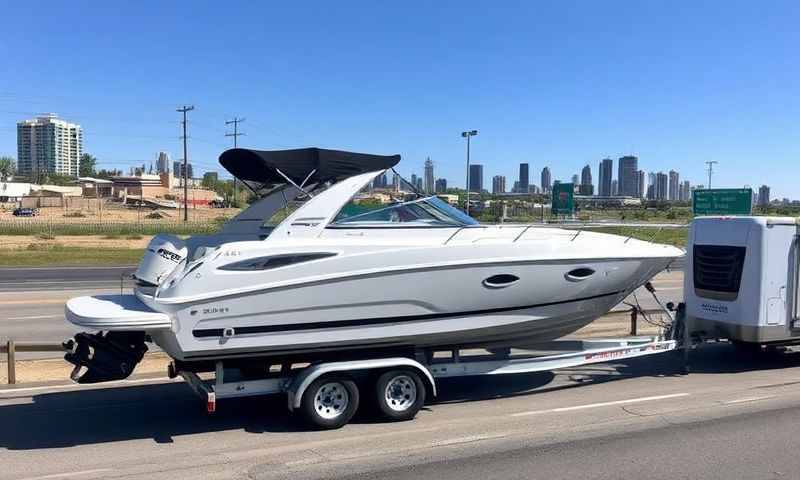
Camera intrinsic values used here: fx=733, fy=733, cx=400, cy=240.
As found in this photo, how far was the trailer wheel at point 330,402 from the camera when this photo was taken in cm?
731

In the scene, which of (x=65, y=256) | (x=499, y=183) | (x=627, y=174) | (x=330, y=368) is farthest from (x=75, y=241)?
(x=627, y=174)

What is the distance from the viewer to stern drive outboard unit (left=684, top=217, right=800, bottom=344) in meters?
9.74

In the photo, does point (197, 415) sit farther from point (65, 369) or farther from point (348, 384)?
point (65, 369)

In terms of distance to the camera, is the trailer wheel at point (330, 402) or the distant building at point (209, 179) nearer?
the trailer wheel at point (330, 402)

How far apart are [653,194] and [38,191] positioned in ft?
466

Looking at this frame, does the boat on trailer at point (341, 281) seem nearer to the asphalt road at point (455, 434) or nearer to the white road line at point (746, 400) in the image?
the asphalt road at point (455, 434)

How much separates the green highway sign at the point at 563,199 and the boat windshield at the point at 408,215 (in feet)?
129

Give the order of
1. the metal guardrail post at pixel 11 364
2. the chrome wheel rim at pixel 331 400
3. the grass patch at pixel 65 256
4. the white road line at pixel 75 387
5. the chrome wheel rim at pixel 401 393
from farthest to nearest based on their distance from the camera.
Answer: the grass patch at pixel 65 256 → the metal guardrail post at pixel 11 364 → the white road line at pixel 75 387 → the chrome wheel rim at pixel 401 393 → the chrome wheel rim at pixel 331 400

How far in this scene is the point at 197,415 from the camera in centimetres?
809

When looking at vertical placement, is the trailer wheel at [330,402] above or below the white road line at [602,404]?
above

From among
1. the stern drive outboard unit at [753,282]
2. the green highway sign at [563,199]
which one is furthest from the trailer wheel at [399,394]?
the green highway sign at [563,199]

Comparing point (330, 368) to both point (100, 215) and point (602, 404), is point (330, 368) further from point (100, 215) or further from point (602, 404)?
point (100, 215)

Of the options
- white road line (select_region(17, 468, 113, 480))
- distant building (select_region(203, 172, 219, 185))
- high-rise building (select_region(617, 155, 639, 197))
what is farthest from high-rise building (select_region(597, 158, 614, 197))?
white road line (select_region(17, 468, 113, 480))

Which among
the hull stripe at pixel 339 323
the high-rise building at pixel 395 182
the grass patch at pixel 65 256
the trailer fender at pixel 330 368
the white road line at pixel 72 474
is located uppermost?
the high-rise building at pixel 395 182
